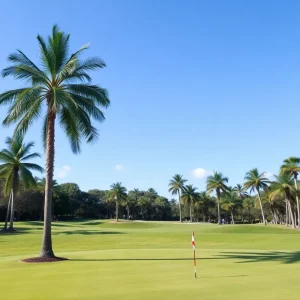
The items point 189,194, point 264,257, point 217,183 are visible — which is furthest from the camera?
point 189,194

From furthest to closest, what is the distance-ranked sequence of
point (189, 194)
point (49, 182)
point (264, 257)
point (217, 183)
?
1. point (189, 194)
2. point (217, 183)
3. point (49, 182)
4. point (264, 257)

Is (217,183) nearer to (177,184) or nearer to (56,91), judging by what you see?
(177,184)

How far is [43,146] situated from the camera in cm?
2600

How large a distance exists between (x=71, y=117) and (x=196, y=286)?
1576 centimetres

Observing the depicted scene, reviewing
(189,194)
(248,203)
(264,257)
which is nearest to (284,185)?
(189,194)

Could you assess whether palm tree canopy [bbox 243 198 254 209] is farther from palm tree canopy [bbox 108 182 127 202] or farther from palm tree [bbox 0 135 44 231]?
palm tree [bbox 0 135 44 231]

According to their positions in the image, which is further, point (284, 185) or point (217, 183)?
point (217, 183)

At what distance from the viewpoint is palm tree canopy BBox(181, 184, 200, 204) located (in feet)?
360

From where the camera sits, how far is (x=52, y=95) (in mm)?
22719

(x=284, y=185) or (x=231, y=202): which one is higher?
(x=284, y=185)

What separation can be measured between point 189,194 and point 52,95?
90.3 metres

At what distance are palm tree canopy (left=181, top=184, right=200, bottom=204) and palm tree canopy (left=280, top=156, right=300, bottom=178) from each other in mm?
40530

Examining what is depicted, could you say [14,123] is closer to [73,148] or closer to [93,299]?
[73,148]

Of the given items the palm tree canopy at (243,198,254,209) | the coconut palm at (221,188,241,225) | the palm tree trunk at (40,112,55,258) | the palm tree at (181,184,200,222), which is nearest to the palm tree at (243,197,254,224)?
the palm tree canopy at (243,198,254,209)
